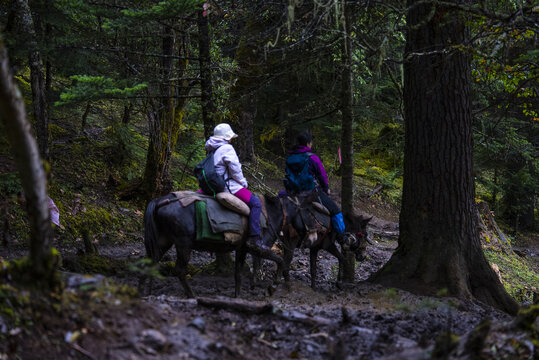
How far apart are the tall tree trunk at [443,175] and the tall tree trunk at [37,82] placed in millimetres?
7718

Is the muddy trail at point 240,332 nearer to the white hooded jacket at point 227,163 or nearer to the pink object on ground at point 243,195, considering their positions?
the pink object on ground at point 243,195

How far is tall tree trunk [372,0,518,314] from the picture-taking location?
7211mm

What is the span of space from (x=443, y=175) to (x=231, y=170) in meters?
3.47

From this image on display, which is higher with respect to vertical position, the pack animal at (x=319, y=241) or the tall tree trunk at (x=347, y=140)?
the tall tree trunk at (x=347, y=140)

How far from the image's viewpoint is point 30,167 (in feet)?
10.1

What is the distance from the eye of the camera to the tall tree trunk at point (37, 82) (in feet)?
31.2

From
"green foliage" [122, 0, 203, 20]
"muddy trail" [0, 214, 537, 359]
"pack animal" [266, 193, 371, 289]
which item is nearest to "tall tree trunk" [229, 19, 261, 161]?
"green foliage" [122, 0, 203, 20]

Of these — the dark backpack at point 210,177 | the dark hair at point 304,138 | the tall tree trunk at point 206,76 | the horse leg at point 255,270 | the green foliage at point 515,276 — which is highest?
the tall tree trunk at point 206,76

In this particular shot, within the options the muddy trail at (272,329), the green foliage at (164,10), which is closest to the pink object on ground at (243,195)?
the muddy trail at (272,329)

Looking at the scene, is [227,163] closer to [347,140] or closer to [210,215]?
[210,215]

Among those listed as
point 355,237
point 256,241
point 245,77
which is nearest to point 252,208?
point 256,241

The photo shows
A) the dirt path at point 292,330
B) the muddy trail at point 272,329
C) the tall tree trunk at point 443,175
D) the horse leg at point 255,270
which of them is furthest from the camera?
the horse leg at point 255,270

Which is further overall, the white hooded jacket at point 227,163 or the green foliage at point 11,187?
the green foliage at point 11,187

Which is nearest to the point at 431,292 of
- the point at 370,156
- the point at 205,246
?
the point at 205,246
